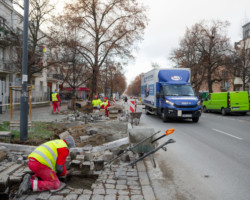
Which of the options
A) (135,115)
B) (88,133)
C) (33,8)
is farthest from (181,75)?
(33,8)

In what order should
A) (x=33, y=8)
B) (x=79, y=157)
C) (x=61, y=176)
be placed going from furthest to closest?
1. (x=33, y=8)
2. (x=79, y=157)
3. (x=61, y=176)

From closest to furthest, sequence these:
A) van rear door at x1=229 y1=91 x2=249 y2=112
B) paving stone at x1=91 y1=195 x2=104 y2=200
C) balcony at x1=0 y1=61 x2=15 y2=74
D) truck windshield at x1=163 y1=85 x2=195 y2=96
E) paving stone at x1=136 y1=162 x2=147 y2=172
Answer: paving stone at x1=91 y1=195 x2=104 y2=200 → paving stone at x1=136 y1=162 x2=147 y2=172 → truck windshield at x1=163 y1=85 x2=195 y2=96 → van rear door at x1=229 y1=91 x2=249 y2=112 → balcony at x1=0 y1=61 x2=15 y2=74

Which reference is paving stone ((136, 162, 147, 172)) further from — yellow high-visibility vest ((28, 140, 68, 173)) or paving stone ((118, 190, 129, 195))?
yellow high-visibility vest ((28, 140, 68, 173))

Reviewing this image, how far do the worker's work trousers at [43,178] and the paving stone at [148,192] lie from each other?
146 centimetres

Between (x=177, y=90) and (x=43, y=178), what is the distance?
11.0m

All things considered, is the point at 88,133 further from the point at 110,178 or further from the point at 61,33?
the point at 61,33

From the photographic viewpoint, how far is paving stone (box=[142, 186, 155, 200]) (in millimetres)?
3539

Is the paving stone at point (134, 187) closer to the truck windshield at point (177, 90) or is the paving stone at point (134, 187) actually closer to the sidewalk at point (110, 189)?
the sidewalk at point (110, 189)

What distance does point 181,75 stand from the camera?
14398 mm

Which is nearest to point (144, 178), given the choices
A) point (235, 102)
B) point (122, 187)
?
point (122, 187)

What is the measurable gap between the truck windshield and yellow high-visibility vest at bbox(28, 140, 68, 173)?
10.3m

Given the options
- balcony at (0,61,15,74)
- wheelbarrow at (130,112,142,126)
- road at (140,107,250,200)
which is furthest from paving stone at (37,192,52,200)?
balcony at (0,61,15,74)

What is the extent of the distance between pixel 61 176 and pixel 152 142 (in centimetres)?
215

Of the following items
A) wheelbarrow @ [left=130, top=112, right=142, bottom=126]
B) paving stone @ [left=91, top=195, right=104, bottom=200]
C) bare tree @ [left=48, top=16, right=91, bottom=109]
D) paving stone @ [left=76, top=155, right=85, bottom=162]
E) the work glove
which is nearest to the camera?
paving stone @ [left=91, top=195, right=104, bottom=200]
